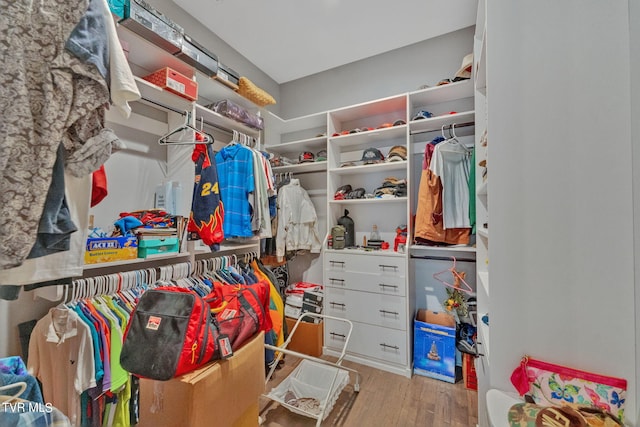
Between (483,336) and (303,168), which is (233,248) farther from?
(483,336)

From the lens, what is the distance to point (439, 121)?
220 centimetres

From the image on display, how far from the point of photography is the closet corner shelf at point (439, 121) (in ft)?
6.88

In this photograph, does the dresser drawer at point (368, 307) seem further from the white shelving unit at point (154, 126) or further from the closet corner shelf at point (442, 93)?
the closet corner shelf at point (442, 93)

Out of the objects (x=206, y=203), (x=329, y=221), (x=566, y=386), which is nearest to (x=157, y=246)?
(x=206, y=203)

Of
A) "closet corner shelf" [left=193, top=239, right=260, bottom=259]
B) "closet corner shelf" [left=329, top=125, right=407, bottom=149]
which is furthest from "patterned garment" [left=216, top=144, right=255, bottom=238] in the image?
"closet corner shelf" [left=329, top=125, right=407, bottom=149]

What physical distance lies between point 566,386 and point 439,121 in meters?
1.93

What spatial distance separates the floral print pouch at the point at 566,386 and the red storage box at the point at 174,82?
228 centimetres

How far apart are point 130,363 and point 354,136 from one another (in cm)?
227

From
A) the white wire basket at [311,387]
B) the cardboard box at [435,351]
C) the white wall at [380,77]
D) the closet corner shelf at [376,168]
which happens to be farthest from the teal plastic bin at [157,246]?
the white wall at [380,77]

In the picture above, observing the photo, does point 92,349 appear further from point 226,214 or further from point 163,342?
point 226,214

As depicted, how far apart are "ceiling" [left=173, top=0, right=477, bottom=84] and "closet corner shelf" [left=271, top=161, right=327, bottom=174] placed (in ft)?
3.78

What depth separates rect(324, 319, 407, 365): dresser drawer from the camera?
217 cm

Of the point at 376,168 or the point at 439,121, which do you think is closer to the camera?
the point at 439,121

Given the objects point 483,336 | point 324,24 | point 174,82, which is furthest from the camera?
point 324,24
